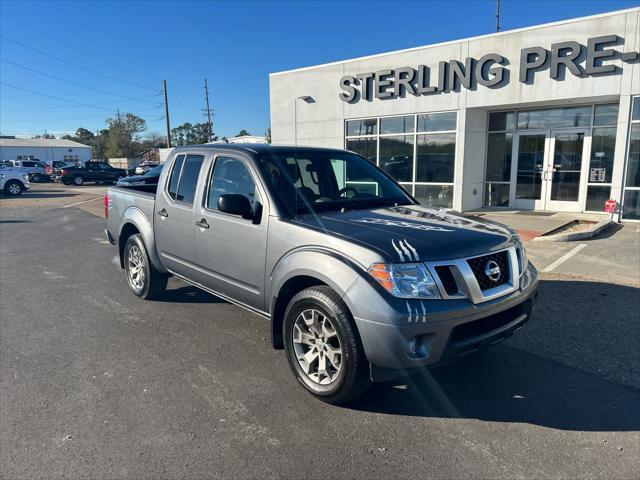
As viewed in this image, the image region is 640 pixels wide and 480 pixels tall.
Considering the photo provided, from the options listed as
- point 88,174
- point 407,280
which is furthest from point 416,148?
point 88,174

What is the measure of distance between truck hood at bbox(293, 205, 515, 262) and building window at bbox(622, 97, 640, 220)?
31.2ft

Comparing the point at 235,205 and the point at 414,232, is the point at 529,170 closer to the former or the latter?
the point at 414,232

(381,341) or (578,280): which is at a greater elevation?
(381,341)

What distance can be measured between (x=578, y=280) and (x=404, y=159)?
9.09m

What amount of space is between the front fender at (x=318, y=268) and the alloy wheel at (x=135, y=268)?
8.82 ft

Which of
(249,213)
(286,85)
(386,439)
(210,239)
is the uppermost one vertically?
(286,85)

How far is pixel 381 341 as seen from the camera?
2857mm

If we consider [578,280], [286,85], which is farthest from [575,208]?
[286,85]

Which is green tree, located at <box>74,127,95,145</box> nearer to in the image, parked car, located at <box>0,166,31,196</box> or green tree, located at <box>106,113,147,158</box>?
green tree, located at <box>106,113,147,158</box>

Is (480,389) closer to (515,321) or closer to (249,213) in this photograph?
(515,321)

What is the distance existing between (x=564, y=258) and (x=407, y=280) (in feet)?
20.0

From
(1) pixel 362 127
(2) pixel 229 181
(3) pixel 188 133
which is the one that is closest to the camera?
(2) pixel 229 181

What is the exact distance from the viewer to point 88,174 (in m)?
35.9

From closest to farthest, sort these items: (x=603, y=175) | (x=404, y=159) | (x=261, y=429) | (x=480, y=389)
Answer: (x=261, y=429) → (x=480, y=389) → (x=603, y=175) → (x=404, y=159)
